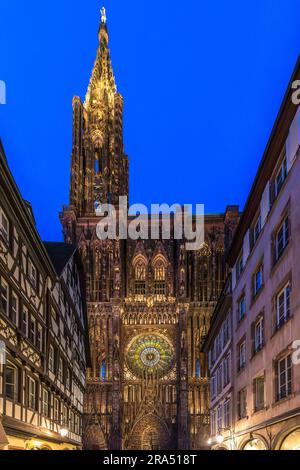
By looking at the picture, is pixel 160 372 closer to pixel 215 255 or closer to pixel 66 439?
pixel 215 255

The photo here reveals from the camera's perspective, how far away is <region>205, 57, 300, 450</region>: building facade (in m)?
21.6

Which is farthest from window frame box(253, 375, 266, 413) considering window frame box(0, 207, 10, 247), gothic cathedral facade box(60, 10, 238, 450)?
gothic cathedral facade box(60, 10, 238, 450)

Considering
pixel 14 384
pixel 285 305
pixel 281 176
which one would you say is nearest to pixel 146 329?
pixel 14 384

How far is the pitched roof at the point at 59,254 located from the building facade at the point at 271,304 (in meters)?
10.0

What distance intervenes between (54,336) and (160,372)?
44197 mm

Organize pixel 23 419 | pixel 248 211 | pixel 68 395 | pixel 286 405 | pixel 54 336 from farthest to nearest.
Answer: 1. pixel 68 395
2. pixel 54 336
3. pixel 248 211
4. pixel 23 419
5. pixel 286 405

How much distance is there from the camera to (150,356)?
254ft

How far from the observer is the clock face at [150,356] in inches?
3046

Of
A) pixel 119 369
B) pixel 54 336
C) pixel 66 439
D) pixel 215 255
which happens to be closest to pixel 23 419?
pixel 54 336

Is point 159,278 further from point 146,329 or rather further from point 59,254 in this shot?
point 59,254

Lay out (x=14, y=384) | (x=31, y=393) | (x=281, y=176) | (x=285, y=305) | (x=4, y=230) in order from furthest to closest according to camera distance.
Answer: (x=31, y=393), (x=14, y=384), (x=4, y=230), (x=281, y=176), (x=285, y=305)

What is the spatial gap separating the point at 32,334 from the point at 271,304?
34.8 ft

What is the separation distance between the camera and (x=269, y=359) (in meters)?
25.3

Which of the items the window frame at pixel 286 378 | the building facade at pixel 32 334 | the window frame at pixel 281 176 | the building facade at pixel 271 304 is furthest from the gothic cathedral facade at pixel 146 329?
the window frame at pixel 281 176
